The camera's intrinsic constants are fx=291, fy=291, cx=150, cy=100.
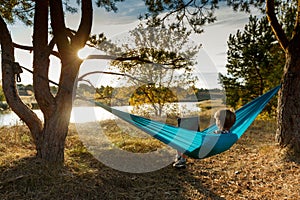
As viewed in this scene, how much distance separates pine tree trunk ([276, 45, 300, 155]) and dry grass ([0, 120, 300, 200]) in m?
0.19

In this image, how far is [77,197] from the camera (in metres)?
1.96

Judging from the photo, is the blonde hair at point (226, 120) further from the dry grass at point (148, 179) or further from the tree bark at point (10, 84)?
the tree bark at point (10, 84)

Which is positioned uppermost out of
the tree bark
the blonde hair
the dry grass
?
the tree bark

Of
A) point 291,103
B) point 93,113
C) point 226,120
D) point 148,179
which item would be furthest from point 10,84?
point 93,113

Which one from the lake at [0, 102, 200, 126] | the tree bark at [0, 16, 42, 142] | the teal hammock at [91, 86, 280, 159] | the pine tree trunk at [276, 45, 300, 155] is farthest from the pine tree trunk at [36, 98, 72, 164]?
the lake at [0, 102, 200, 126]

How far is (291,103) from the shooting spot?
9.84 feet

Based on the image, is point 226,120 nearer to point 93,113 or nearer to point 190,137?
point 190,137

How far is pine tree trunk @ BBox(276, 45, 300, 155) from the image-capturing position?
297 centimetres

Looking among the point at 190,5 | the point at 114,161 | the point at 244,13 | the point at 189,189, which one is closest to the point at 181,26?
the point at 190,5

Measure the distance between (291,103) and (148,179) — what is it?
5.53 ft

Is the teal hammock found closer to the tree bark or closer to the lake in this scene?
the tree bark

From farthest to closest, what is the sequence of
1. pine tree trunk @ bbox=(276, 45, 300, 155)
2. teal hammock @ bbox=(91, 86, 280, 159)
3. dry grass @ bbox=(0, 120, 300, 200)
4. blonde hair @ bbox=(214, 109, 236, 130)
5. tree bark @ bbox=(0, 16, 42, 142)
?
pine tree trunk @ bbox=(276, 45, 300, 155) → blonde hair @ bbox=(214, 109, 236, 130) → tree bark @ bbox=(0, 16, 42, 142) → teal hammock @ bbox=(91, 86, 280, 159) → dry grass @ bbox=(0, 120, 300, 200)

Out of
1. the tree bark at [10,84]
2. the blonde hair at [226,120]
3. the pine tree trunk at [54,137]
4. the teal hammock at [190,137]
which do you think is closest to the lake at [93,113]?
the tree bark at [10,84]

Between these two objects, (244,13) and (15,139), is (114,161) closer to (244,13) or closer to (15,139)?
(15,139)
